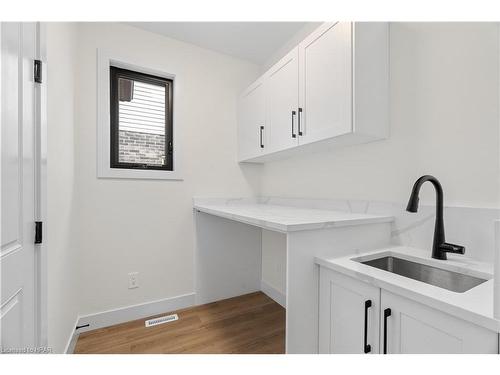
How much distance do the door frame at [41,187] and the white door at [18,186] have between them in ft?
0.07

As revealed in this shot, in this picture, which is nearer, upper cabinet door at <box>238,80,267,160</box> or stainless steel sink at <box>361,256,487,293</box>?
stainless steel sink at <box>361,256,487,293</box>

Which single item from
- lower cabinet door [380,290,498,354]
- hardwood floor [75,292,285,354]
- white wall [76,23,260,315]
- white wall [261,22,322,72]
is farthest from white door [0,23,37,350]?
white wall [261,22,322,72]

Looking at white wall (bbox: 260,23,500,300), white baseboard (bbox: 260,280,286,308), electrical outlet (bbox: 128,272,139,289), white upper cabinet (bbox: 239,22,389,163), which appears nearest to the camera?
white wall (bbox: 260,23,500,300)

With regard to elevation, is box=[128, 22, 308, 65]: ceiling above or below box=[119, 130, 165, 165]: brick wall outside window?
Result: above

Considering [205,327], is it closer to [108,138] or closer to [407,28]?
[108,138]

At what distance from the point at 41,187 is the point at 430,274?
6.02 feet

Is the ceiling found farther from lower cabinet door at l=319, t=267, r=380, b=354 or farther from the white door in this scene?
lower cabinet door at l=319, t=267, r=380, b=354

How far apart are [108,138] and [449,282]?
239cm

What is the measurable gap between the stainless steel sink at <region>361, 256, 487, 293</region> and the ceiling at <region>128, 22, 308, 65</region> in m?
2.02

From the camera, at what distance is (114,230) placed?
1.93m

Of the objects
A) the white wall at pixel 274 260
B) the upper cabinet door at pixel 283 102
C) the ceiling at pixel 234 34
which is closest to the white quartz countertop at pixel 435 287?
the upper cabinet door at pixel 283 102

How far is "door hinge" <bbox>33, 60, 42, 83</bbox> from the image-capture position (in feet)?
3.20

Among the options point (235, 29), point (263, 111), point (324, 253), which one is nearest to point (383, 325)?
point (324, 253)

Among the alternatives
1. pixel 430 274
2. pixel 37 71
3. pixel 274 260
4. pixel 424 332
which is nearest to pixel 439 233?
pixel 430 274
